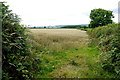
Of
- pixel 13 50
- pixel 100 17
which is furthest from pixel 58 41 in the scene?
pixel 100 17

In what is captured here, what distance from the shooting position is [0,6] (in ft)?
12.4

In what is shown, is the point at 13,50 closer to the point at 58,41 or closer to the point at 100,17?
the point at 58,41

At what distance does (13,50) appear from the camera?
3.86 metres

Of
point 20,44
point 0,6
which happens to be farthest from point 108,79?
point 0,6

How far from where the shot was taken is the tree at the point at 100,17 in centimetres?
5122

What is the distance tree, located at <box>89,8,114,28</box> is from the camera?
168 feet

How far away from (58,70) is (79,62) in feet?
4.56

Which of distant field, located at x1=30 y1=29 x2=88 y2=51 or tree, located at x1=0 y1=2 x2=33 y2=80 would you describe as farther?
distant field, located at x1=30 y1=29 x2=88 y2=51

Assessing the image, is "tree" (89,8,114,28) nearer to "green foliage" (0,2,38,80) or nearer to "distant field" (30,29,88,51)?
"distant field" (30,29,88,51)

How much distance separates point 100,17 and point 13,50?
2038 inches

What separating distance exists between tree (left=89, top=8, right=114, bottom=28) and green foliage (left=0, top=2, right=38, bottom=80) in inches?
1962

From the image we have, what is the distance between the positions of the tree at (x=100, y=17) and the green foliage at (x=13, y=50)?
163 feet

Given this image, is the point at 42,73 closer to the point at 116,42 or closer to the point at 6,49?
the point at 6,49

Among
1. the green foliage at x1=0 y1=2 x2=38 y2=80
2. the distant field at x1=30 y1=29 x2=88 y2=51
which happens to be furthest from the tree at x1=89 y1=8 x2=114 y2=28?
the green foliage at x1=0 y1=2 x2=38 y2=80
